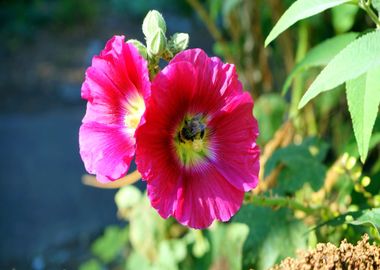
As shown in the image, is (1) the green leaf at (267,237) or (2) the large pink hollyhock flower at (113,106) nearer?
(2) the large pink hollyhock flower at (113,106)

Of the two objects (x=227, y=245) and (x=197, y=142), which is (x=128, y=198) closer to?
(x=227, y=245)

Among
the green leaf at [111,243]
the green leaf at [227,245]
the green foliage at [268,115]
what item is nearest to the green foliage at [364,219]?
the green leaf at [227,245]

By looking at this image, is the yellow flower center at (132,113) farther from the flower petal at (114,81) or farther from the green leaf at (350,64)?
the green leaf at (350,64)

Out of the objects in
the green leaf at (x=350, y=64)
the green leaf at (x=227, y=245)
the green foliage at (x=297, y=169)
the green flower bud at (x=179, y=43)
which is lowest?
the green leaf at (x=227, y=245)

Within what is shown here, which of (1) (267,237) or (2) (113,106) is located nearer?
(2) (113,106)

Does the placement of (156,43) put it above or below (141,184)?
above

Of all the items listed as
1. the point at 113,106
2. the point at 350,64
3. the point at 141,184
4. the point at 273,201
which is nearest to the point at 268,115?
A: the point at 273,201
